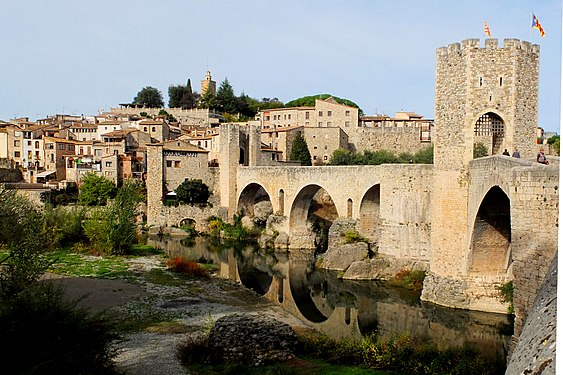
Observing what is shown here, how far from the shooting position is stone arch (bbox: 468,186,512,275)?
53.9 ft

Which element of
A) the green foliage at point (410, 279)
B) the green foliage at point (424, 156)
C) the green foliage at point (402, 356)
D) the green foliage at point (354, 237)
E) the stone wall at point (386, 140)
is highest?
the stone wall at point (386, 140)

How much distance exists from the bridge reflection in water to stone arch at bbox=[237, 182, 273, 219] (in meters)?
7.81

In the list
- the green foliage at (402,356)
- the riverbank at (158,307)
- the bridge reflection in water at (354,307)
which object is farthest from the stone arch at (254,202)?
the green foliage at (402,356)

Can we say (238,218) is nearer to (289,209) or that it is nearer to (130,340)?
(289,209)

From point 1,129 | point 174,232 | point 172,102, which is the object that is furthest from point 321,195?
point 172,102

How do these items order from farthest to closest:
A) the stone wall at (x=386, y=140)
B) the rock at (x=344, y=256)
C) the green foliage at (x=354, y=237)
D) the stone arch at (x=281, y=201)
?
the stone wall at (x=386, y=140) < the stone arch at (x=281, y=201) < the green foliage at (x=354, y=237) < the rock at (x=344, y=256)

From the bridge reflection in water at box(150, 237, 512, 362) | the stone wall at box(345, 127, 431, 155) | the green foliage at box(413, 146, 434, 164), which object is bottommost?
the bridge reflection in water at box(150, 237, 512, 362)

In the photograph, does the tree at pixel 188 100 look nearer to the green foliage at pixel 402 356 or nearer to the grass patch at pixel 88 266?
the grass patch at pixel 88 266

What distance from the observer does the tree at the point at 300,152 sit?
48.5 m

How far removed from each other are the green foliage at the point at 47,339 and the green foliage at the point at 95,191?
108 feet

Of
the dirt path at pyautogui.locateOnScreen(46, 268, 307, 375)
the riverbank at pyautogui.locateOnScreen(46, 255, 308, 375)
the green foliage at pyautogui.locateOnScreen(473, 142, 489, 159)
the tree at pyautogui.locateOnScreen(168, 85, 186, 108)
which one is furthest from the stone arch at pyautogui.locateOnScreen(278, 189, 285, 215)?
the tree at pyautogui.locateOnScreen(168, 85, 186, 108)

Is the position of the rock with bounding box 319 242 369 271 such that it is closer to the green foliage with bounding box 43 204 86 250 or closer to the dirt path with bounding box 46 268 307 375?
the dirt path with bounding box 46 268 307 375

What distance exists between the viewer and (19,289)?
1028 centimetres

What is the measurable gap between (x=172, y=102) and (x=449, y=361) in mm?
80559
